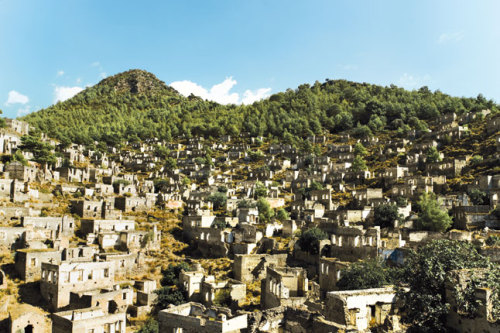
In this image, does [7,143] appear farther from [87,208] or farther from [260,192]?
[260,192]

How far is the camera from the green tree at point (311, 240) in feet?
133

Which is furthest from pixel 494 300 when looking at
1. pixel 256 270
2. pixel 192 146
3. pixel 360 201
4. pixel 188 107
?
pixel 188 107

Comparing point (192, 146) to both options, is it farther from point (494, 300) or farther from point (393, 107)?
point (494, 300)

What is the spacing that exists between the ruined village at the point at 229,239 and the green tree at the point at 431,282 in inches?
25.2

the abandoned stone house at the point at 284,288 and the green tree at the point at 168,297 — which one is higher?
the abandoned stone house at the point at 284,288

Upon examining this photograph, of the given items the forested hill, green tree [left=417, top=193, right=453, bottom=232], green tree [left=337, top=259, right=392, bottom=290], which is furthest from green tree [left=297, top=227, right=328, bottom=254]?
the forested hill

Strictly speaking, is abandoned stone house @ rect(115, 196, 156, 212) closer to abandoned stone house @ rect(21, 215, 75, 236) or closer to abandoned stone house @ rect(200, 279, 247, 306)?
abandoned stone house @ rect(21, 215, 75, 236)

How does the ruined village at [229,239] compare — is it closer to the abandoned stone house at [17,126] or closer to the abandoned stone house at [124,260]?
the abandoned stone house at [124,260]

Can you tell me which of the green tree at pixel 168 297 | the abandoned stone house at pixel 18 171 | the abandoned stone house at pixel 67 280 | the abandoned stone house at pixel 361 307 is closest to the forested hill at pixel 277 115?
the abandoned stone house at pixel 18 171

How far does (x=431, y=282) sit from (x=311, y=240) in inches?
834

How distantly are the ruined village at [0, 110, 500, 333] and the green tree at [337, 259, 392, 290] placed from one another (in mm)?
707

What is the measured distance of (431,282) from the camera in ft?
66.1

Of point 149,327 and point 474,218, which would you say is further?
point 474,218

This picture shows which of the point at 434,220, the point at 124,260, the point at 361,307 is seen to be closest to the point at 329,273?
the point at 361,307
